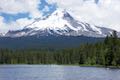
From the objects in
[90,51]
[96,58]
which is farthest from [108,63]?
[90,51]

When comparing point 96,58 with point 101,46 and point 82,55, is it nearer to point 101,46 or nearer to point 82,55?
point 101,46

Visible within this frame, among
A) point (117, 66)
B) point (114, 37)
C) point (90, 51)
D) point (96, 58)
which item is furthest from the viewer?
point (90, 51)

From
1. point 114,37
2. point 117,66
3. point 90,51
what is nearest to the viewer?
point 117,66

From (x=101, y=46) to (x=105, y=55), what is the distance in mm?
27950

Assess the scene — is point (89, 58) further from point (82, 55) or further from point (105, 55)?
point (105, 55)

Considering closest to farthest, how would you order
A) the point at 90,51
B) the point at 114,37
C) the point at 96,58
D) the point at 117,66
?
1. the point at 117,66
2. the point at 114,37
3. the point at 96,58
4. the point at 90,51

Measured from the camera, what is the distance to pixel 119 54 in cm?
15312

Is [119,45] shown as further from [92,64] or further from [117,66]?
[92,64]

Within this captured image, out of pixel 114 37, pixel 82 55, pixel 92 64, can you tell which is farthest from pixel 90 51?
pixel 114 37

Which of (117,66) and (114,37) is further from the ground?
(114,37)

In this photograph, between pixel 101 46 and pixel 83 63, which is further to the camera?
pixel 83 63

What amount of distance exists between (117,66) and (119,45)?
436 inches

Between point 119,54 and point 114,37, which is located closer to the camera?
point 119,54

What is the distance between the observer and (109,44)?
160m
